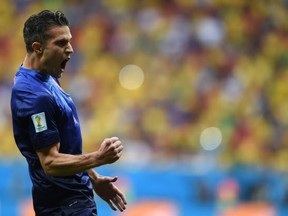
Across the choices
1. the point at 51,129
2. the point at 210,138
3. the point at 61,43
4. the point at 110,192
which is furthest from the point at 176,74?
the point at 51,129

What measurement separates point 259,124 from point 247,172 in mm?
1226

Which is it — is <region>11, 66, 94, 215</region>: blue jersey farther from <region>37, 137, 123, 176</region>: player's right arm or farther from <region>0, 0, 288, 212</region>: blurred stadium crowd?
<region>0, 0, 288, 212</region>: blurred stadium crowd

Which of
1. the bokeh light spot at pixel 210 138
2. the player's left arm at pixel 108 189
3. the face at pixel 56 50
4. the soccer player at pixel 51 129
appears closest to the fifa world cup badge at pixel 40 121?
the soccer player at pixel 51 129

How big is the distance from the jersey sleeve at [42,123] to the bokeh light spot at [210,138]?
5.61 meters

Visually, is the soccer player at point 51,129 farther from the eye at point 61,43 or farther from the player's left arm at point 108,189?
the player's left arm at point 108,189

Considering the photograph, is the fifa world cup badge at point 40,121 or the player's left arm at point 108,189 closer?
the fifa world cup badge at point 40,121

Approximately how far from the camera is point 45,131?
4375 mm

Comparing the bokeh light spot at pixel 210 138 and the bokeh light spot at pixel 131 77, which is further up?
the bokeh light spot at pixel 131 77

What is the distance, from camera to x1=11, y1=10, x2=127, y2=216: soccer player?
4.37m

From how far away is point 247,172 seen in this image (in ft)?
30.6

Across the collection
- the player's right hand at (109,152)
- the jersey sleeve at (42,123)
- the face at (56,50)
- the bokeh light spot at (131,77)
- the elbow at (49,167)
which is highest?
the bokeh light spot at (131,77)

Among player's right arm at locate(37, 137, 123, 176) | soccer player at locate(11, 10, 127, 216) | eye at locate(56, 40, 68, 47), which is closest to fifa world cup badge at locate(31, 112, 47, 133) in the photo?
soccer player at locate(11, 10, 127, 216)

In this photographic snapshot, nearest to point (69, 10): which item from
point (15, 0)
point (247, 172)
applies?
point (15, 0)

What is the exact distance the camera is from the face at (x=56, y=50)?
4.50 metres
